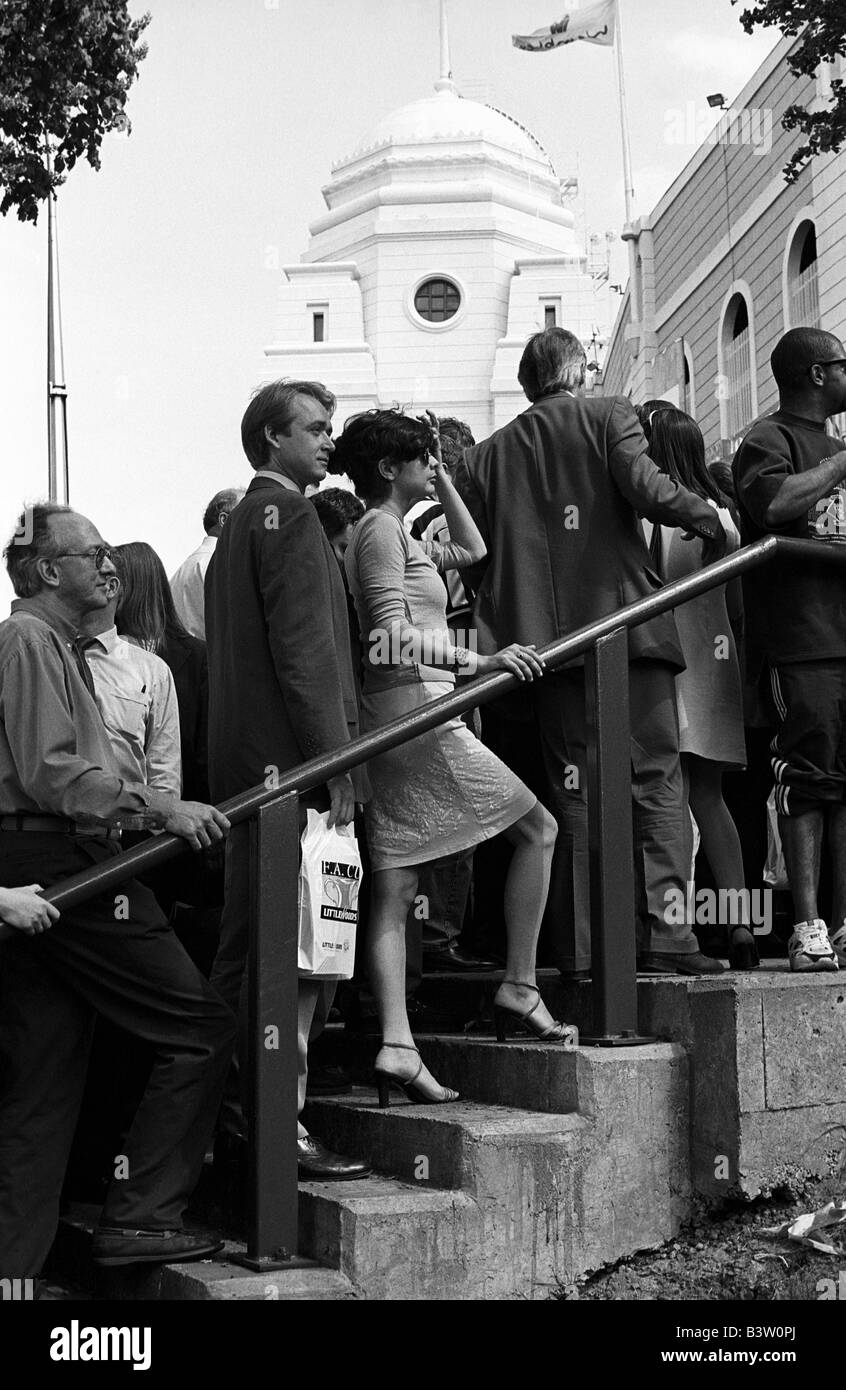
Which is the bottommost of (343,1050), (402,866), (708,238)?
(343,1050)

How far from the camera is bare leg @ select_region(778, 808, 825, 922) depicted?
4.64 metres

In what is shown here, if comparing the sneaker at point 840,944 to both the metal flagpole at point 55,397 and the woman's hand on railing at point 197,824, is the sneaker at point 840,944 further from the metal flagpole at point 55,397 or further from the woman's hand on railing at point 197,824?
the metal flagpole at point 55,397

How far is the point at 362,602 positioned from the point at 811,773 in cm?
134

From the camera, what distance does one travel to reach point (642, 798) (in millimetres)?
4789

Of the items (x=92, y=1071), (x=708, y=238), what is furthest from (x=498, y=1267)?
(x=708, y=238)

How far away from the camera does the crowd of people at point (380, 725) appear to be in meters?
3.95

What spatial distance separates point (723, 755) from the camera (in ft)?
16.7

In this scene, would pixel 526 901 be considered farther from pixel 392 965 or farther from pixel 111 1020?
pixel 111 1020

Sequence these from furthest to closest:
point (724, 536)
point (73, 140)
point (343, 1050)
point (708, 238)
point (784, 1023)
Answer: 1. point (708, 238)
2. point (73, 140)
3. point (343, 1050)
4. point (724, 536)
5. point (784, 1023)

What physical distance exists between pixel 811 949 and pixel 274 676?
5.24 ft

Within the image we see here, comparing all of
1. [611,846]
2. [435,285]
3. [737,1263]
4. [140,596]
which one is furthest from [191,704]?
[435,285]

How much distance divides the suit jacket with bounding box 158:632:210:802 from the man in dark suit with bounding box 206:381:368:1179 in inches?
43.8

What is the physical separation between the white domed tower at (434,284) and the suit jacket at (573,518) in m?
42.1
